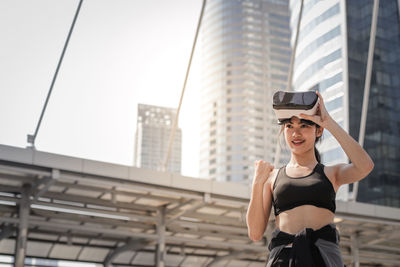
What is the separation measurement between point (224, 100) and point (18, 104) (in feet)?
405

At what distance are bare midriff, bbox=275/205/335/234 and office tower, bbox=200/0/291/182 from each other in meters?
129

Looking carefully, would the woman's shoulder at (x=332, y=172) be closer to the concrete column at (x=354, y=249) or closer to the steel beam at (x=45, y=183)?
the steel beam at (x=45, y=183)

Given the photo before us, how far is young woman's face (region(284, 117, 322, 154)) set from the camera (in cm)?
306

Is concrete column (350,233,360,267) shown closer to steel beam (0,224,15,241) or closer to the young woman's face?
steel beam (0,224,15,241)

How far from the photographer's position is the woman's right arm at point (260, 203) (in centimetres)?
307

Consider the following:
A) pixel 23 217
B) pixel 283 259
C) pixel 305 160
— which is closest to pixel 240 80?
pixel 23 217

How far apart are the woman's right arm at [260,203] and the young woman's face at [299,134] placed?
0.65ft

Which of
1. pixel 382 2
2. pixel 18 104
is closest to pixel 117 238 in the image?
pixel 18 104

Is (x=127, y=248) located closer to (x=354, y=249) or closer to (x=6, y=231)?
(x=6, y=231)

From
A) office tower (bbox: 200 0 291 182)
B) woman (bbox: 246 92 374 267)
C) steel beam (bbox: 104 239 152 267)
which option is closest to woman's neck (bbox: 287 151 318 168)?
woman (bbox: 246 92 374 267)

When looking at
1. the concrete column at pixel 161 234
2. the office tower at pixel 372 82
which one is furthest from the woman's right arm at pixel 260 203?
the office tower at pixel 372 82

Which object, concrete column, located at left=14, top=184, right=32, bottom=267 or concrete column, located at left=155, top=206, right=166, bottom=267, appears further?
concrete column, located at left=155, top=206, right=166, bottom=267

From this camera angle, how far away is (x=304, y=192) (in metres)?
2.96

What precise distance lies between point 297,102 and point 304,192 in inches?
18.3
